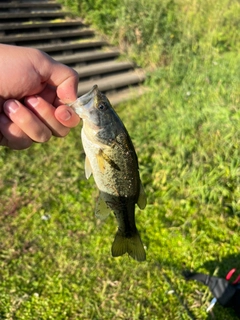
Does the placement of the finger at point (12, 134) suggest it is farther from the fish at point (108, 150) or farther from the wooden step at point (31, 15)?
the wooden step at point (31, 15)

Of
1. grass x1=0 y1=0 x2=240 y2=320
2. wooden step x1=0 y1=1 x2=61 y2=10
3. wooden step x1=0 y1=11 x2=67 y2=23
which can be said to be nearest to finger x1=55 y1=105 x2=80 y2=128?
grass x1=0 y1=0 x2=240 y2=320

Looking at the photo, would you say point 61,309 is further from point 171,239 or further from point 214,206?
point 214,206

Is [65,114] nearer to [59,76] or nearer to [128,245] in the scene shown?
[59,76]

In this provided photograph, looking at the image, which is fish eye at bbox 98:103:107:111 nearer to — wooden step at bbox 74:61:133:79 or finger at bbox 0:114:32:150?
finger at bbox 0:114:32:150

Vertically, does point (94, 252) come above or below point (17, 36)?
below

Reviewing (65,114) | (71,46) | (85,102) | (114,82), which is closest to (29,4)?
(71,46)

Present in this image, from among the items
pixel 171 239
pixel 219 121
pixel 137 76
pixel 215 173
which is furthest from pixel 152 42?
pixel 171 239
